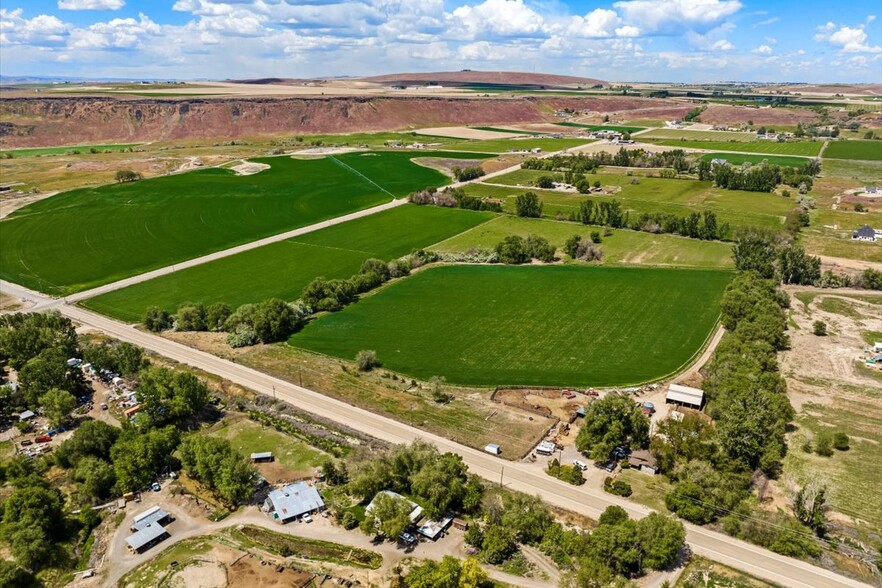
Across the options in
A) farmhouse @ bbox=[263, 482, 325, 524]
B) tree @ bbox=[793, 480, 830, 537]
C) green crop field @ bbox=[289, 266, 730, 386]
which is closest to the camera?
tree @ bbox=[793, 480, 830, 537]

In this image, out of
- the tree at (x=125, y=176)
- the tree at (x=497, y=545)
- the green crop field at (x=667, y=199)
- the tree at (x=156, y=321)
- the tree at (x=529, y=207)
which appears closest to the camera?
the tree at (x=497, y=545)

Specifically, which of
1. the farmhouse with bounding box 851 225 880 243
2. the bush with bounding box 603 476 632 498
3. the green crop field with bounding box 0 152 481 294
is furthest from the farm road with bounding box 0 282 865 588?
the farmhouse with bounding box 851 225 880 243

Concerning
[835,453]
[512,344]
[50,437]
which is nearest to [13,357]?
[50,437]

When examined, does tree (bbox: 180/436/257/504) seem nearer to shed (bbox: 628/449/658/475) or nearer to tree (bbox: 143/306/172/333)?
tree (bbox: 143/306/172/333)

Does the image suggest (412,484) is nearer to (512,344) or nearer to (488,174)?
(512,344)

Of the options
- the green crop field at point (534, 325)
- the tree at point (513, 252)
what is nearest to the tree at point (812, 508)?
the green crop field at point (534, 325)

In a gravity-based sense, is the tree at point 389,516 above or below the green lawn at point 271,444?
above

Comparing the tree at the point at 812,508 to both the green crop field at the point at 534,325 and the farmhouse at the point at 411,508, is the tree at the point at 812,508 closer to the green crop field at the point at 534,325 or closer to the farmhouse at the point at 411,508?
the green crop field at the point at 534,325
